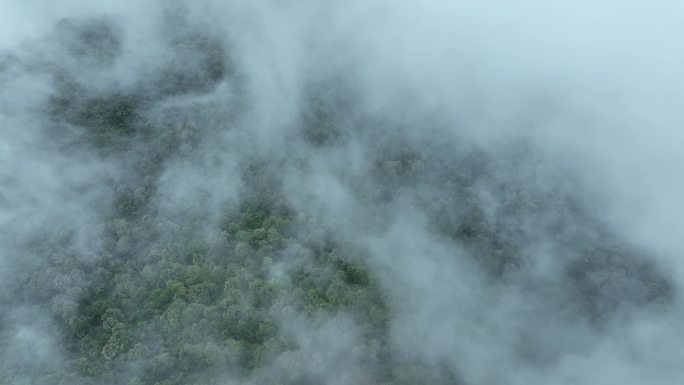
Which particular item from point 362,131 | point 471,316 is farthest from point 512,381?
point 362,131

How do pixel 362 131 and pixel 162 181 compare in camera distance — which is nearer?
pixel 162 181

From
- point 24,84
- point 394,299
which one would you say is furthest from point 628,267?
point 24,84

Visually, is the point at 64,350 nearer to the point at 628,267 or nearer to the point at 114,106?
the point at 114,106

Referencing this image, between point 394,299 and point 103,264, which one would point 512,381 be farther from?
point 103,264

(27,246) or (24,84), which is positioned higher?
(24,84)

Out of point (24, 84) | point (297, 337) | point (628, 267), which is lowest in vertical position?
point (297, 337)

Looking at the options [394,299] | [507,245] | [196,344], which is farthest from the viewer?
[507,245]

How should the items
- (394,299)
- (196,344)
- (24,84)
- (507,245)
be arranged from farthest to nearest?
1. (24,84)
2. (507,245)
3. (394,299)
4. (196,344)
